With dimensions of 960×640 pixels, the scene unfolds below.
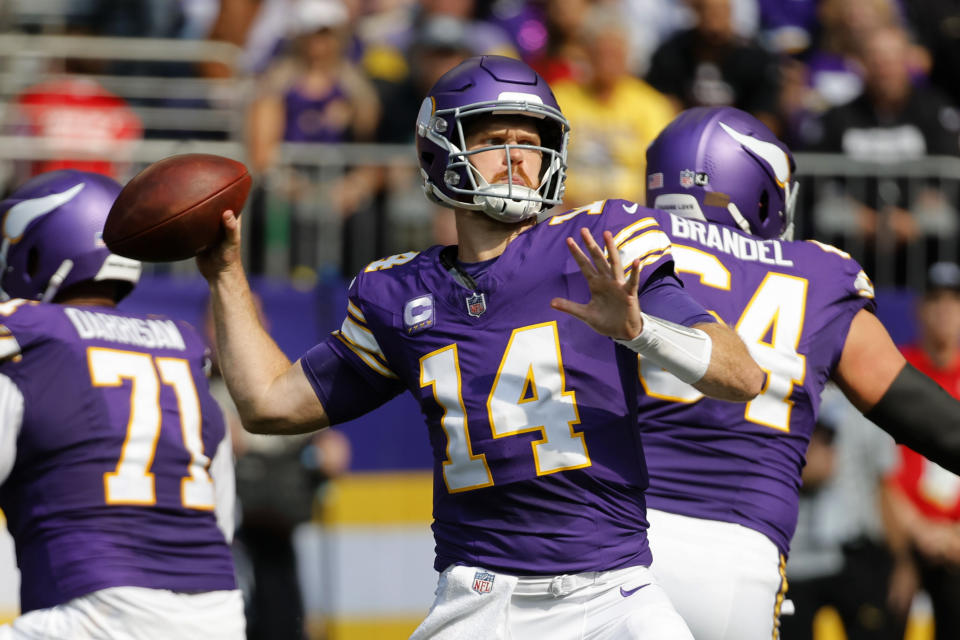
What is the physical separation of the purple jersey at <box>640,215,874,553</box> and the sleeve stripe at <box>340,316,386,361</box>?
794 mm

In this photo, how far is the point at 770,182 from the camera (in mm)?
4391

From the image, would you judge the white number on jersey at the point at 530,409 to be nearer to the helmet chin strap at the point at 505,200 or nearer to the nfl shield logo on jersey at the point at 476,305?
the nfl shield logo on jersey at the point at 476,305

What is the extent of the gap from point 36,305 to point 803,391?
224 cm

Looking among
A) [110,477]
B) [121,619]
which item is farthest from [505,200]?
[121,619]

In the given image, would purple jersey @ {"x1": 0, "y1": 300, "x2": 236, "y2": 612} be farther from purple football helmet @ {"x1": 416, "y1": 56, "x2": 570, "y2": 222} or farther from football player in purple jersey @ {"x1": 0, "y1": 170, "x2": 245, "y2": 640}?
purple football helmet @ {"x1": 416, "y1": 56, "x2": 570, "y2": 222}

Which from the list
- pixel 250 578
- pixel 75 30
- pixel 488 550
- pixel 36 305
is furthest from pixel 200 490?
pixel 75 30

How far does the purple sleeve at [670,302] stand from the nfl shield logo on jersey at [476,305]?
394mm

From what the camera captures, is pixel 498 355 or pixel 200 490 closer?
pixel 498 355

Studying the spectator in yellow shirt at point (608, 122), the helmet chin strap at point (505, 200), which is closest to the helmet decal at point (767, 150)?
the helmet chin strap at point (505, 200)

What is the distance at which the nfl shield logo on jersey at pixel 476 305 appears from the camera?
3.48 meters

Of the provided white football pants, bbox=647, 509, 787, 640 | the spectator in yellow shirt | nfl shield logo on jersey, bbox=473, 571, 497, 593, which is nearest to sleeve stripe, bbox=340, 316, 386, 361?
nfl shield logo on jersey, bbox=473, 571, 497, 593

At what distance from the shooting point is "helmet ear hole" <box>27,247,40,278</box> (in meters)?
4.44

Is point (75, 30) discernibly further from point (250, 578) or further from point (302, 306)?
point (250, 578)

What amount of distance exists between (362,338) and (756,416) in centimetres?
116
